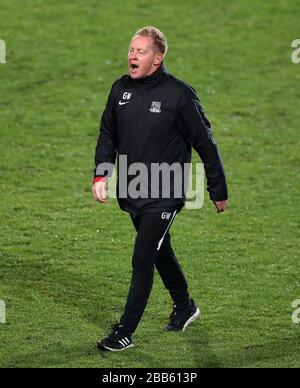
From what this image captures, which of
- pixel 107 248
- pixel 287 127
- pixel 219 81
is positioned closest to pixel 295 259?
pixel 107 248

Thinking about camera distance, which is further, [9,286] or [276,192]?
[276,192]

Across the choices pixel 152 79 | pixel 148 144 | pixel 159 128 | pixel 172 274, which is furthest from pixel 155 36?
pixel 172 274

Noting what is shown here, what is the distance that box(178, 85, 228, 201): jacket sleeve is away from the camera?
8.28 metres

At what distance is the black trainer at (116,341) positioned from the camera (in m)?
8.34

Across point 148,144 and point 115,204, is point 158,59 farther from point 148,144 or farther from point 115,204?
point 115,204

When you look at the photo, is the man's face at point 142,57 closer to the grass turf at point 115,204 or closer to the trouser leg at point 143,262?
the trouser leg at point 143,262

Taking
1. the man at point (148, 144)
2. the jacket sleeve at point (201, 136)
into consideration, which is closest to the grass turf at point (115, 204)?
the man at point (148, 144)

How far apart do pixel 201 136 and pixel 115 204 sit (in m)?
4.09

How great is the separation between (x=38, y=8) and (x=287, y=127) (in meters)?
5.42

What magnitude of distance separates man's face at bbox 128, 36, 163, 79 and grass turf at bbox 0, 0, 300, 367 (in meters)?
2.01

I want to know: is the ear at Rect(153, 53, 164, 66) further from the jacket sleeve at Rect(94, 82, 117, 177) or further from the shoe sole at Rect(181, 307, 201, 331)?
the shoe sole at Rect(181, 307, 201, 331)

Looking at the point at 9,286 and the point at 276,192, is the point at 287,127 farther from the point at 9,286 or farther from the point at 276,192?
the point at 9,286

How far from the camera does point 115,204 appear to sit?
12.3 metres
